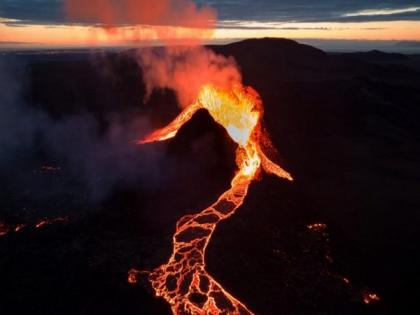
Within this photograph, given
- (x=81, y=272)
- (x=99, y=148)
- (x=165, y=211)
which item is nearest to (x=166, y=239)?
(x=165, y=211)

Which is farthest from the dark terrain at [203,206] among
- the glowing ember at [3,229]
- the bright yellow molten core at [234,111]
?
the bright yellow molten core at [234,111]

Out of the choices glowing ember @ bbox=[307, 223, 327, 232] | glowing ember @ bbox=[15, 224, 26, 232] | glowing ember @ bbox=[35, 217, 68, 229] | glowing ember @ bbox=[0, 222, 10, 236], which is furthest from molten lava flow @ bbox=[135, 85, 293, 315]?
glowing ember @ bbox=[0, 222, 10, 236]

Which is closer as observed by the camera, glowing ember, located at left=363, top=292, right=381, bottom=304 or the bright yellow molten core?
glowing ember, located at left=363, top=292, right=381, bottom=304

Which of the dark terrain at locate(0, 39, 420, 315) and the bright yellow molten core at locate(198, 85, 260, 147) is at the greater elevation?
the bright yellow molten core at locate(198, 85, 260, 147)

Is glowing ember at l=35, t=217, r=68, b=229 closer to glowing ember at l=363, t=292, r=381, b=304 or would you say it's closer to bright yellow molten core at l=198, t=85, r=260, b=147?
bright yellow molten core at l=198, t=85, r=260, b=147

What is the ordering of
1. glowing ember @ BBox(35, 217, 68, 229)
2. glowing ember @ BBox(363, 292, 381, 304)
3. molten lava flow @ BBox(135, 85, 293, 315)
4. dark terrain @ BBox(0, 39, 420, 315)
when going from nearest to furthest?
molten lava flow @ BBox(135, 85, 293, 315)
glowing ember @ BBox(363, 292, 381, 304)
dark terrain @ BBox(0, 39, 420, 315)
glowing ember @ BBox(35, 217, 68, 229)

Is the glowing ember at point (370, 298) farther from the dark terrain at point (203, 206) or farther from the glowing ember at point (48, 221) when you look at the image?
the glowing ember at point (48, 221)

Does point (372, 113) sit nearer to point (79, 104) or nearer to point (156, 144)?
point (156, 144)
